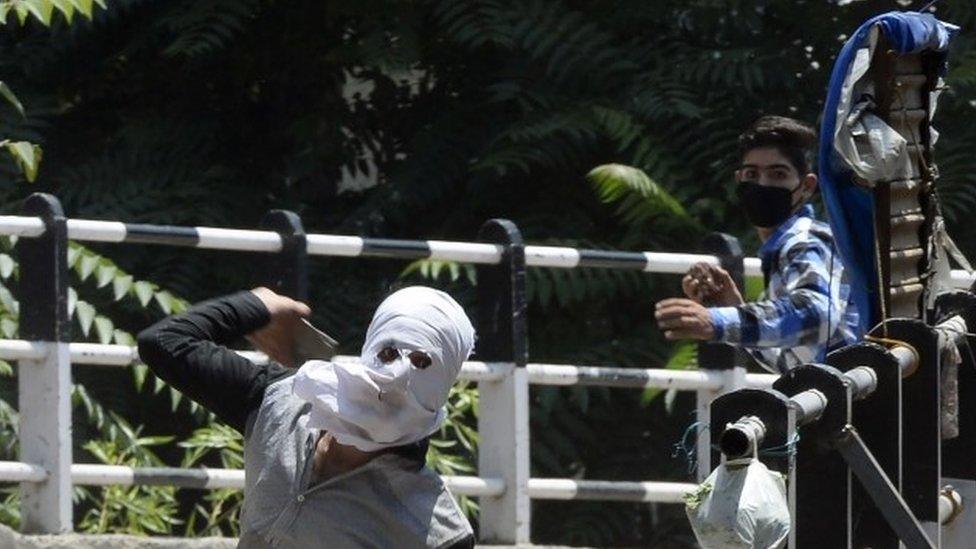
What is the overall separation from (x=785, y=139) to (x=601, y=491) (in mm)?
2336

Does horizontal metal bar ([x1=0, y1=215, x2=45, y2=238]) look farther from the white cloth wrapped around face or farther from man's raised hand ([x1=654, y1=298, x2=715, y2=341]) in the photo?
the white cloth wrapped around face

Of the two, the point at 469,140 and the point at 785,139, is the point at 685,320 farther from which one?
the point at 469,140

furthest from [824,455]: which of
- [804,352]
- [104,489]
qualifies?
[104,489]

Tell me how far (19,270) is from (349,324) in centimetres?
268

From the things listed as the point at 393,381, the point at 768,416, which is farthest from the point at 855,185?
the point at 393,381

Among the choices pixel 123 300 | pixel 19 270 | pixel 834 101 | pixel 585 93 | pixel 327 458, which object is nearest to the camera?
pixel 327 458

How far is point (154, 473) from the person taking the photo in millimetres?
7461

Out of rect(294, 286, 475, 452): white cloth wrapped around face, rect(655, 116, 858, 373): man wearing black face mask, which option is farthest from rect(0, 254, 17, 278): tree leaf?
rect(294, 286, 475, 452): white cloth wrapped around face

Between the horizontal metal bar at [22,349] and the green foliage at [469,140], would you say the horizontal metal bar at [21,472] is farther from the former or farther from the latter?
the green foliage at [469,140]

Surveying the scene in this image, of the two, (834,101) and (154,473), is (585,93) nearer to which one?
A: (154,473)

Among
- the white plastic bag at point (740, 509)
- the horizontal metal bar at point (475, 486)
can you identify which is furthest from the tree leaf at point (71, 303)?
the white plastic bag at point (740, 509)

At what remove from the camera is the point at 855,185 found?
4984mm

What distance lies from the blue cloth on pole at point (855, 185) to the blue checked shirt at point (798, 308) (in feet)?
2.11

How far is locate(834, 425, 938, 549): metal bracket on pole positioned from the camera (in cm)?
410
